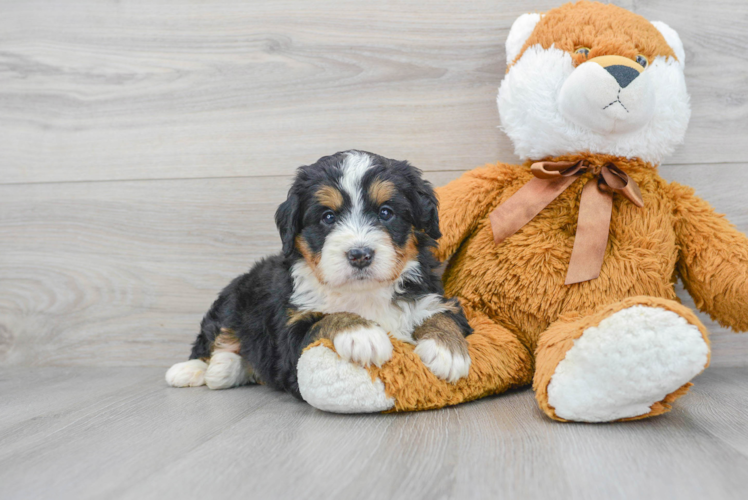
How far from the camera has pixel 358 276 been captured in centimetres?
159

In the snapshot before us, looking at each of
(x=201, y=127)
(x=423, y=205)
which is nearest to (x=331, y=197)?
(x=423, y=205)

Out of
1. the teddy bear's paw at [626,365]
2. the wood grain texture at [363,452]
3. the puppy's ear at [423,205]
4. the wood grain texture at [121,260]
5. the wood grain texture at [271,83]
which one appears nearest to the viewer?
the wood grain texture at [363,452]

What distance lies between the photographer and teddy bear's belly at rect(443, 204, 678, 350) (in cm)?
183

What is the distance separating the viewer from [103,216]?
2.54 meters

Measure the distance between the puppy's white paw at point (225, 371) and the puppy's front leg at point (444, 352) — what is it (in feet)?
2.58

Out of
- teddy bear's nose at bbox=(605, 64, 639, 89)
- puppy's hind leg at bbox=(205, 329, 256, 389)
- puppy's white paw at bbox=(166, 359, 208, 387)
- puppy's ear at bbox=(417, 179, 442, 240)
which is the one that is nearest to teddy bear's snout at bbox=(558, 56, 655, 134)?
teddy bear's nose at bbox=(605, 64, 639, 89)

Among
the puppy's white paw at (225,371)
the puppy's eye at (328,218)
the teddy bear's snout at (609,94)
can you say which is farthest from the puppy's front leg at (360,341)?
the teddy bear's snout at (609,94)

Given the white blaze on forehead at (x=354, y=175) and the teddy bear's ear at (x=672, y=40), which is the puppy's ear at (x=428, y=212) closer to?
the white blaze on forehead at (x=354, y=175)

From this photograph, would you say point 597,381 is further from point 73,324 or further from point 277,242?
point 73,324

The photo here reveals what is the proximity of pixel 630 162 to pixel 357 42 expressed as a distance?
1201mm

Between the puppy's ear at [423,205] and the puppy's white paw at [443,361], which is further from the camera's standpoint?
the puppy's ear at [423,205]

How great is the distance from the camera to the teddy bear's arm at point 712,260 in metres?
1.83

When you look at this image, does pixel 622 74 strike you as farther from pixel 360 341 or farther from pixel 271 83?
pixel 271 83

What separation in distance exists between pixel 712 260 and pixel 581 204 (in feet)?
1.53
